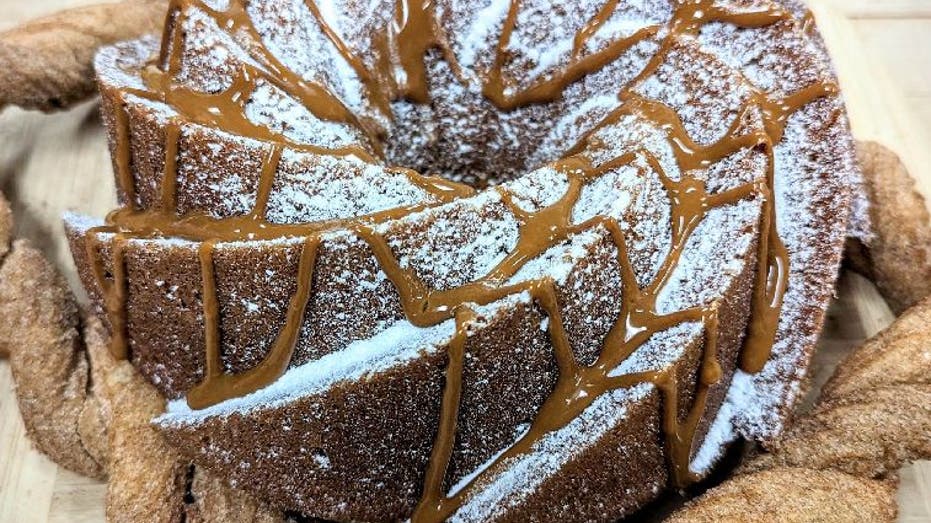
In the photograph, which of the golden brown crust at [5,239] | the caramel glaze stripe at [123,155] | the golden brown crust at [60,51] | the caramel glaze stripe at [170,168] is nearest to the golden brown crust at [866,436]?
the caramel glaze stripe at [170,168]

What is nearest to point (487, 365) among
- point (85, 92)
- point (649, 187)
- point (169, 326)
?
point (649, 187)

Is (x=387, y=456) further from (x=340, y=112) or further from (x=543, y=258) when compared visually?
(x=340, y=112)

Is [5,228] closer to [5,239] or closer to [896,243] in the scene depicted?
[5,239]

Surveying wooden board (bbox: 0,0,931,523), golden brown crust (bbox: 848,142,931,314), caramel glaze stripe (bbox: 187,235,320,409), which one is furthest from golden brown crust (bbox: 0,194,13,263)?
golden brown crust (bbox: 848,142,931,314)

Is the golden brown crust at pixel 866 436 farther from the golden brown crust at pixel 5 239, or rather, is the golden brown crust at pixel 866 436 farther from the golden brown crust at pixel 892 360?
the golden brown crust at pixel 5 239

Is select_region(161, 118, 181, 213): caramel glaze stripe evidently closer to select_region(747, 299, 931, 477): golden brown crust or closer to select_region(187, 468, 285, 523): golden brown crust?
select_region(187, 468, 285, 523): golden brown crust

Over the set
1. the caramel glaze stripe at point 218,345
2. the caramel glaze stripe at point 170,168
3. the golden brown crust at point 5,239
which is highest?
the caramel glaze stripe at point 170,168
